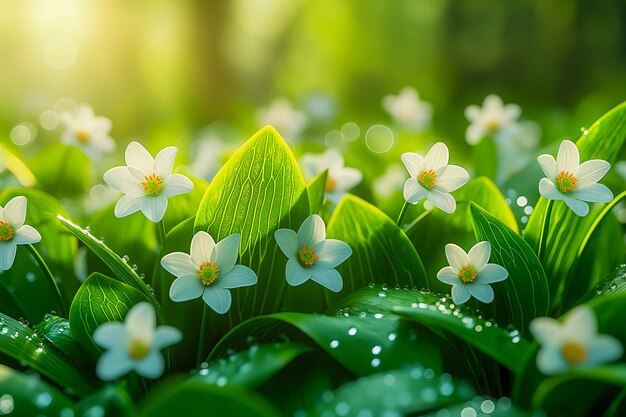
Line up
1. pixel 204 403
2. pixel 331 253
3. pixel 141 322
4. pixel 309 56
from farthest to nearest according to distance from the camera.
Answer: pixel 309 56
pixel 331 253
pixel 141 322
pixel 204 403

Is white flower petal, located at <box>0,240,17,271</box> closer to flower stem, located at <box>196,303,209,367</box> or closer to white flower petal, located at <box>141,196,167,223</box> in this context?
white flower petal, located at <box>141,196,167,223</box>

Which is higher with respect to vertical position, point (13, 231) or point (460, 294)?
point (13, 231)

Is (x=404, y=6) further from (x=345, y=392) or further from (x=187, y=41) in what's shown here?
(x=345, y=392)

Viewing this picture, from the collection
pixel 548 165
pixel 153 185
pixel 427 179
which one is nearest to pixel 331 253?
pixel 427 179

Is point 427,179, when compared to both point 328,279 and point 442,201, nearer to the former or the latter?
point 442,201

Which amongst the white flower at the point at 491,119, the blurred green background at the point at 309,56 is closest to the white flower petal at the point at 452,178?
the white flower at the point at 491,119

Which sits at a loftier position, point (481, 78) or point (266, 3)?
point (266, 3)

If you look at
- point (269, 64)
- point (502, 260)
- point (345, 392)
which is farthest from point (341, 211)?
point (269, 64)
